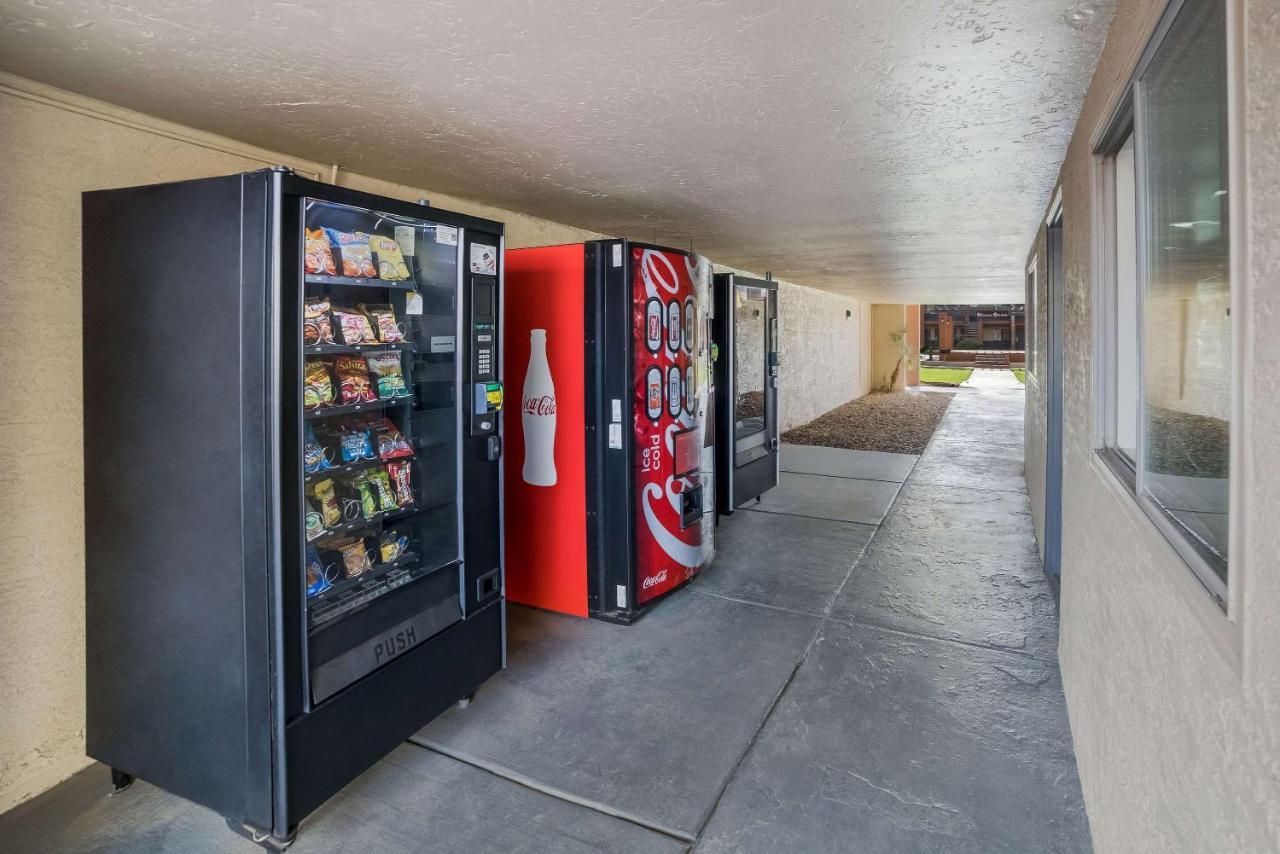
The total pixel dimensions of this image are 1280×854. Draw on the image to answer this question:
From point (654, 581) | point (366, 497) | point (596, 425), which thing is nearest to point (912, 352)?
point (654, 581)

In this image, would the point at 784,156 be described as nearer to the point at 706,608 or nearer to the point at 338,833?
the point at 706,608

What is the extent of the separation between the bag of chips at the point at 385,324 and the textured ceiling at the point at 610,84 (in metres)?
0.65

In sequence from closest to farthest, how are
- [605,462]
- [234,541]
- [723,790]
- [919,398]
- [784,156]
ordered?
1. [234,541]
2. [723,790]
3. [784,156]
4. [605,462]
5. [919,398]

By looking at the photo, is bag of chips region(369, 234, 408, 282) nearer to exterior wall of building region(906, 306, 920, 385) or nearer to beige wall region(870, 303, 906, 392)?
beige wall region(870, 303, 906, 392)

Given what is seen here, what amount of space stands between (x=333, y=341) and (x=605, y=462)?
5.07ft

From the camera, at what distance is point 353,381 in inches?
87.5

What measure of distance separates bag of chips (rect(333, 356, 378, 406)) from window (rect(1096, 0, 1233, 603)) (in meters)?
2.11

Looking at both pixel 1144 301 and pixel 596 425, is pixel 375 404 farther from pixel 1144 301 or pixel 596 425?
pixel 1144 301

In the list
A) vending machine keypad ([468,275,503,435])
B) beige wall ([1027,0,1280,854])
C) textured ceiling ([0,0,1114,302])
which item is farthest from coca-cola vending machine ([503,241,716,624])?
beige wall ([1027,0,1280,854])

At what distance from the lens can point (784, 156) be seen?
9.60 ft

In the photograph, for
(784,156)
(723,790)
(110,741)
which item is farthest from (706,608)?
(110,741)

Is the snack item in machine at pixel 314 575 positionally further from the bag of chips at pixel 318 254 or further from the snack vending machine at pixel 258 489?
the bag of chips at pixel 318 254

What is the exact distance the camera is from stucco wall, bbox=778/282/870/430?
364 inches

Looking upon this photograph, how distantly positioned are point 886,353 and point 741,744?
15.1 meters
